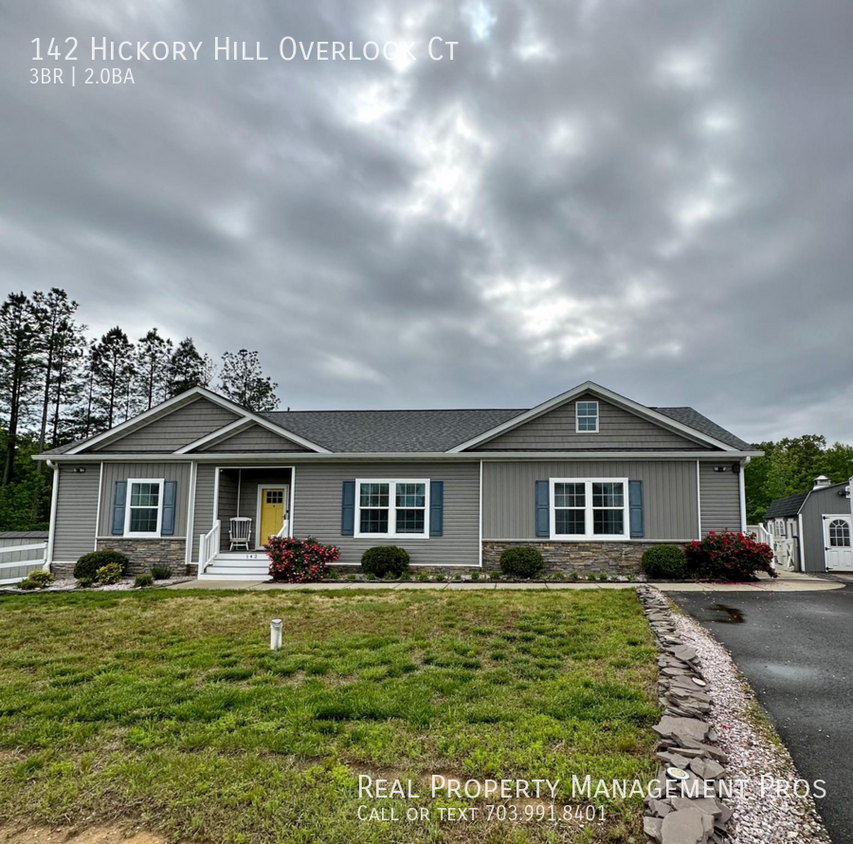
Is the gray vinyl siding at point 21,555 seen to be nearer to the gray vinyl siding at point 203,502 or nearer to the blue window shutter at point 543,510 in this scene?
the gray vinyl siding at point 203,502

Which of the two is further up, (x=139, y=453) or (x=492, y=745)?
(x=139, y=453)

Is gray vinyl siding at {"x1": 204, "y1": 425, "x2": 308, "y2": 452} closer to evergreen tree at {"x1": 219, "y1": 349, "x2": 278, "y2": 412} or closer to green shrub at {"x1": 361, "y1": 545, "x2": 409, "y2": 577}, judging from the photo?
green shrub at {"x1": 361, "y1": 545, "x2": 409, "y2": 577}

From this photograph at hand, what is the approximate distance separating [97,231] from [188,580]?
10.8 m

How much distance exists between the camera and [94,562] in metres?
13.5

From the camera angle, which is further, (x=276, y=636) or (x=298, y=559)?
(x=298, y=559)

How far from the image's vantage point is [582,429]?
1408 centimetres

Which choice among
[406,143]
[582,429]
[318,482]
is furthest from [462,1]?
[318,482]

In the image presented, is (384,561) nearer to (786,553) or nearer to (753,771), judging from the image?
(753,771)

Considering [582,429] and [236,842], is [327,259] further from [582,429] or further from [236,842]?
[236,842]

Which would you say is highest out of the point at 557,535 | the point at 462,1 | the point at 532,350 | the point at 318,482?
the point at 462,1

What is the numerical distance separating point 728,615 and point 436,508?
294 inches

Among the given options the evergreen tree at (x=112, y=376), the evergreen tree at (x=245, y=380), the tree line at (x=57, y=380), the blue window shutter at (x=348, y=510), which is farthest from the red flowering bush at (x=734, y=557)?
the evergreen tree at (x=112, y=376)

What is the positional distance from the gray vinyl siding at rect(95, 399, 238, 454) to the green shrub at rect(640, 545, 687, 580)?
1155cm

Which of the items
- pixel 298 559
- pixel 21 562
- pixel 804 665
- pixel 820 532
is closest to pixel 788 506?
pixel 820 532
